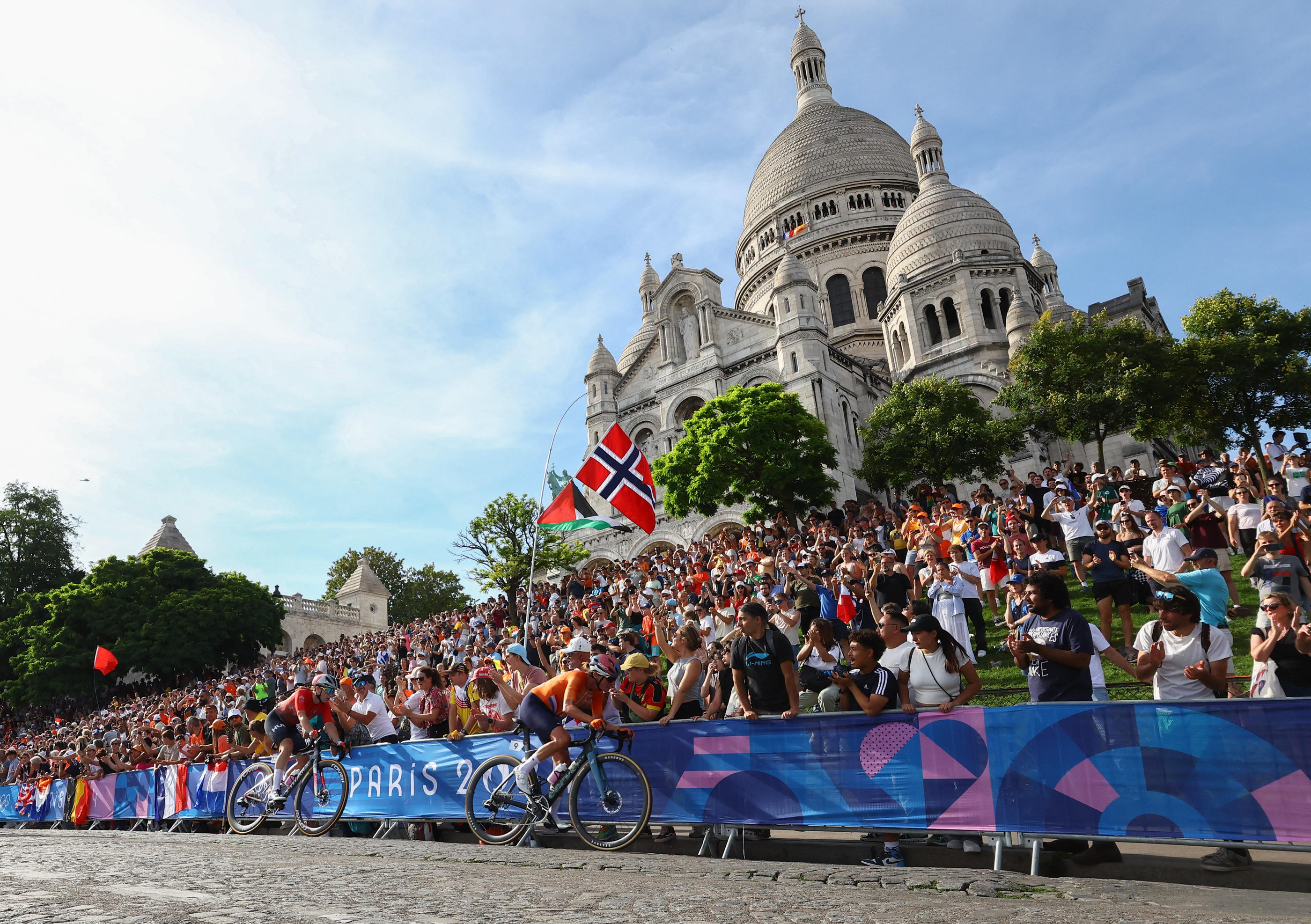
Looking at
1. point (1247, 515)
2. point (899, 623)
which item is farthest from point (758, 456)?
point (899, 623)

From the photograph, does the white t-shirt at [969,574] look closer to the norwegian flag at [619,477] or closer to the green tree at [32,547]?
the norwegian flag at [619,477]

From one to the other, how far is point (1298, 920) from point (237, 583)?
4809cm

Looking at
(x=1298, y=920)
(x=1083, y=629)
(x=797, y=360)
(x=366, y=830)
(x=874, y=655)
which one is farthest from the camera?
(x=797, y=360)

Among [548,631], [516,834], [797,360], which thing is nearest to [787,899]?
[516,834]

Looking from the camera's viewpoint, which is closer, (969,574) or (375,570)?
(969,574)

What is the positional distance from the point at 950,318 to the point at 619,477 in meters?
34.8

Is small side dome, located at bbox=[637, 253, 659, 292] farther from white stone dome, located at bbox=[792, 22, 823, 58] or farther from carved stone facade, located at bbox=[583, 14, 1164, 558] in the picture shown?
white stone dome, located at bbox=[792, 22, 823, 58]

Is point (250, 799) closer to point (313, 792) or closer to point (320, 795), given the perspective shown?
point (313, 792)

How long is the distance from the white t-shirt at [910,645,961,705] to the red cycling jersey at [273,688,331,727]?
6.10 meters

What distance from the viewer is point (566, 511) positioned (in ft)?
59.6

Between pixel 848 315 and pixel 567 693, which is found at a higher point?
pixel 848 315

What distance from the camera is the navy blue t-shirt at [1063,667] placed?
5.96m

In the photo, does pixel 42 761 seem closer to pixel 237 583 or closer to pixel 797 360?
pixel 237 583

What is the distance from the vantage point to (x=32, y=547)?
49.7 meters
